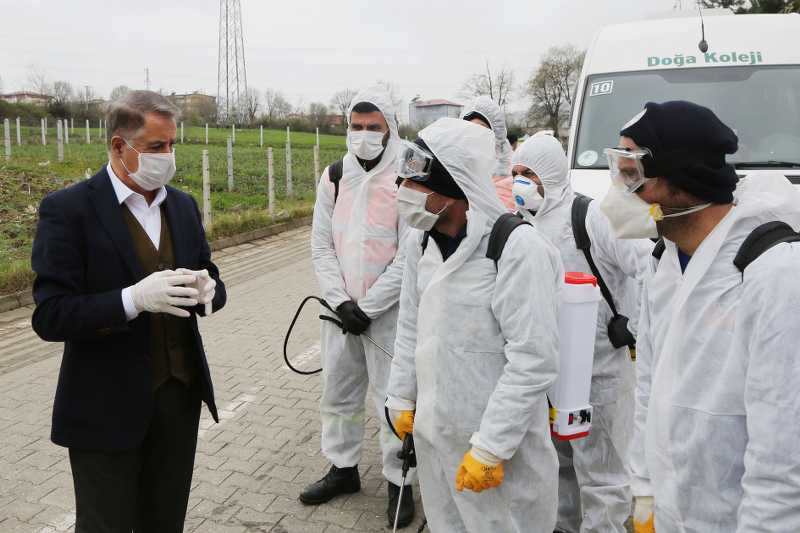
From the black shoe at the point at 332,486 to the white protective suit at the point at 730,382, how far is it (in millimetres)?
2387

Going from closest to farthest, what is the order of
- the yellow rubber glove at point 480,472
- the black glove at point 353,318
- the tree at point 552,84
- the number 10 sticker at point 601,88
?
the yellow rubber glove at point 480,472, the black glove at point 353,318, the number 10 sticker at point 601,88, the tree at point 552,84

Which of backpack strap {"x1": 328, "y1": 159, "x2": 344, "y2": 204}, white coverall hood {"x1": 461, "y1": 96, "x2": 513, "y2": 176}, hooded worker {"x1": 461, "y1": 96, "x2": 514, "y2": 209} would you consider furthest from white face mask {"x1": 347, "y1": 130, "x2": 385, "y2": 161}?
white coverall hood {"x1": 461, "y1": 96, "x2": 513, "y2": 176}

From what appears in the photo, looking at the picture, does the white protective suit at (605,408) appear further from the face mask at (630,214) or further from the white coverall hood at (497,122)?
the white coverall hood at (497,122)

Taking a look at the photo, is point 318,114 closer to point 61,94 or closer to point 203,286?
point 61,94

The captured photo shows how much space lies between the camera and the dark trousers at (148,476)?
240cm

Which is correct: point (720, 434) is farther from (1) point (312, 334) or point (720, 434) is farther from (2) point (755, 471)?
(1) point (312, 334)

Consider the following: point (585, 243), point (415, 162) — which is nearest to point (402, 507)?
point (585, 243)

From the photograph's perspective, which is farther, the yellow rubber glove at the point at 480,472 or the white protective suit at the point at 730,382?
the yellow rubber glove at the point at 480,472

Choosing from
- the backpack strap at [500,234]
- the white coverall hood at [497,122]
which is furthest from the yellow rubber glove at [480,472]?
the white coverall hood at [497,122]

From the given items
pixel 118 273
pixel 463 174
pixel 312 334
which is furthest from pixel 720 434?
pixel 312 334

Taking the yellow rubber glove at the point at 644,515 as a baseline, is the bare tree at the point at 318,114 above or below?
above

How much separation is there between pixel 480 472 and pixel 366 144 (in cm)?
217

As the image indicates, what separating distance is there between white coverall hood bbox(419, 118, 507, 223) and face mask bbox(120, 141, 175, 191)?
3.26 ft

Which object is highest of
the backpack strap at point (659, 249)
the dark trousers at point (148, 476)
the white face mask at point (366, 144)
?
the white face mask at point (366, 144)
